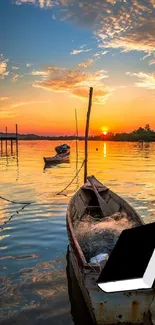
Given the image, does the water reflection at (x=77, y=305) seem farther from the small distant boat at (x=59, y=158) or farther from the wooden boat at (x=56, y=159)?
the small distant boat at (x=59, y=158)

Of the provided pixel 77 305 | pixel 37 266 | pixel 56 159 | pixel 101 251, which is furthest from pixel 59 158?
pixel 77 305

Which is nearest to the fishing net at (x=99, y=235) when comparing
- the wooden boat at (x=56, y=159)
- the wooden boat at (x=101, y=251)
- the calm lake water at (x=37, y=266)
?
the wooden boat at (x=101, y=251)

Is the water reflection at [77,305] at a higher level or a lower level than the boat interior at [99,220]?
lower

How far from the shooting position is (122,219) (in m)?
9.23

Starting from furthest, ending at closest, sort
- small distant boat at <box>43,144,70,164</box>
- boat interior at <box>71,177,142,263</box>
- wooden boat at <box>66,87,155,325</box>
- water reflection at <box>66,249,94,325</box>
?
1. small distant boat at <box>43,144,70,164</box>
2. boat interior at <box>71,177,142,263</box>
3. water reflection at <box>66,249,94,325</box>
4. wooden boat at <box>66,87,155,325</box>

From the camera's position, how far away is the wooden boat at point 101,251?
4.65m

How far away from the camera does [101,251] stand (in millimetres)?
6828

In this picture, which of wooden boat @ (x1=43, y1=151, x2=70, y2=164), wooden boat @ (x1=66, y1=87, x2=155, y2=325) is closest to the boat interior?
wooden boat @ (x1=66, y1=87, x2=155, y2=325)

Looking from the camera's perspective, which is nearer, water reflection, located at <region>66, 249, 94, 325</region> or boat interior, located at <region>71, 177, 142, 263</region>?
water reflection, located at <region>66, 249, 94, 325</region>

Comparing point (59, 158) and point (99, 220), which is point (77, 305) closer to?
point (99, 220)

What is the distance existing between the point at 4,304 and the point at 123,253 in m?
3.89

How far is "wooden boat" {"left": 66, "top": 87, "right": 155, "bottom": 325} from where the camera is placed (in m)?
4.65

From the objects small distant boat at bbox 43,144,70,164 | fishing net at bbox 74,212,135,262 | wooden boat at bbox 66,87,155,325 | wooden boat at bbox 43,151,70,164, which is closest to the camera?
wooden boat at bbox 66,87,155,325

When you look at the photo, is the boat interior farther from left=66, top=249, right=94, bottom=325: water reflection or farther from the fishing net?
left=66, top=249, right=94, bottom=325: water reflection
